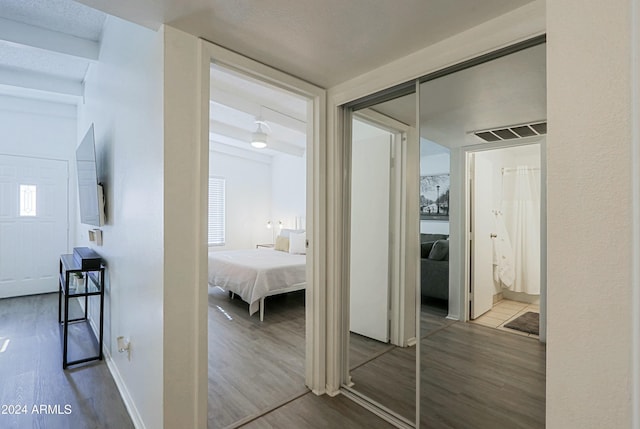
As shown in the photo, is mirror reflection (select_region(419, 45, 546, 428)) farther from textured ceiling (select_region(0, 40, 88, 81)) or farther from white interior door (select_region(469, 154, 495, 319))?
textured ceiling (select_region(0, 40, 88, 81))

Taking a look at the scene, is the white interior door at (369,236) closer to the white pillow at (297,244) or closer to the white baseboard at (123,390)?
the white baseboard at (123,390)

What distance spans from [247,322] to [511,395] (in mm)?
2932

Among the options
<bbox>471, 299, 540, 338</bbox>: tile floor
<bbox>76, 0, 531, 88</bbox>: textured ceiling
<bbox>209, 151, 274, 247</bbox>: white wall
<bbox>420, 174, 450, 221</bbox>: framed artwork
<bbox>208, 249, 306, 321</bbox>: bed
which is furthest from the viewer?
<bbox>209, 151, 274, 247</bbox>: white wall

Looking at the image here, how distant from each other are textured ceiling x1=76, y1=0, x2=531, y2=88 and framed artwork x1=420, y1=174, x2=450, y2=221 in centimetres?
78

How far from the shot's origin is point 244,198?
25.1 ft

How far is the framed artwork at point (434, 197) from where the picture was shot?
189cm

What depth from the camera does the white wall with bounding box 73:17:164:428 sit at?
1.67 metres

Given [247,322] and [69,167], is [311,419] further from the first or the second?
[69,167]

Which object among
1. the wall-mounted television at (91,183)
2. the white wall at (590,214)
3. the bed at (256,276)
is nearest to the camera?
the white wall at (590,214)

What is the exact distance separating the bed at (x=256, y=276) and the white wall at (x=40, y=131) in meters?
2.78

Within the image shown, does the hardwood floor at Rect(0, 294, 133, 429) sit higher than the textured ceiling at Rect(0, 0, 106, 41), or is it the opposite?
the textured ceiling at Rect(0, 0, 106, 41)

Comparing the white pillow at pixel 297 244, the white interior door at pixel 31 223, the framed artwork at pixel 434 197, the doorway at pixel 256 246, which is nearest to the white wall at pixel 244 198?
the doorway at pixel 256 246

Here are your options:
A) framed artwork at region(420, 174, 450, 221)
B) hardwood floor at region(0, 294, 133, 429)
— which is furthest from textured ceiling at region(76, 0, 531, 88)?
hardwood floor at region(0, 294, 133, 429)

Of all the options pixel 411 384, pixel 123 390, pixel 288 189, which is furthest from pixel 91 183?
pixel 288 189
